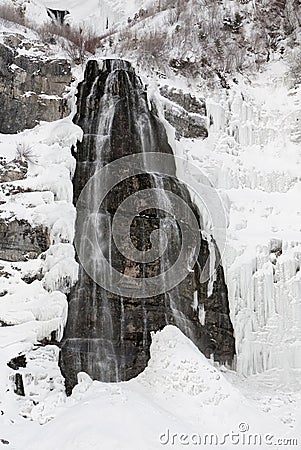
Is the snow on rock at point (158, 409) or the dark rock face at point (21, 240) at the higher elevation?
the dark rock face at point (21, 240)

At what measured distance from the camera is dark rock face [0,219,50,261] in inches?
438

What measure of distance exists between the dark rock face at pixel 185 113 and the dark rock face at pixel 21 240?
608 cm

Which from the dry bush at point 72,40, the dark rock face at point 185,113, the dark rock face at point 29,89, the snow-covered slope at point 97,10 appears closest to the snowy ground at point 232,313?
the dark rock face at point 185,113

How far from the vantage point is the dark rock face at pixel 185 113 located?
51.9ft

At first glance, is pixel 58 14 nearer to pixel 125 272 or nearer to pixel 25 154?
pixel 25 154

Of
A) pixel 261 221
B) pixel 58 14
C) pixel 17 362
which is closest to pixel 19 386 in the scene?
pixel 17 362

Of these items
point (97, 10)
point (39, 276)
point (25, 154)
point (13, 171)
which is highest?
point (97, 10)

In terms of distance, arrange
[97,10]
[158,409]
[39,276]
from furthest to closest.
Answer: [97,10] → [39,276] → [158,409]

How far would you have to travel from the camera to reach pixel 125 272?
1114cm

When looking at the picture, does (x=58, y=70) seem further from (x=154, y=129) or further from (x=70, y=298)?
(x=70, y=298)

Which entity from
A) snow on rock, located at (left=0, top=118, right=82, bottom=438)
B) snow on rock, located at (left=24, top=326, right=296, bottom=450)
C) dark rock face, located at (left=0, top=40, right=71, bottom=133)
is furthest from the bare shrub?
snow on rock, located at (left=24, top=326, right=296, bottom=450)

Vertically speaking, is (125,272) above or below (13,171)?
below

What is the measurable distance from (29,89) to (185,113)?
4634mm

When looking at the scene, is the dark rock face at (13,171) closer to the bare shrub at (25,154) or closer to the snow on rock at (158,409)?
the bare shrub at (25,154)
